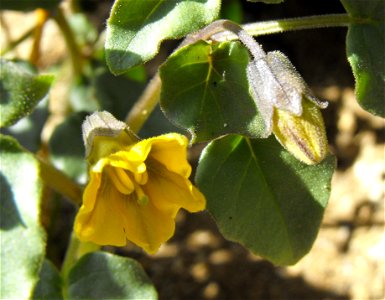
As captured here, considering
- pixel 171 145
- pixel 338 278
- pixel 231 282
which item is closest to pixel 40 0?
pixel 171 145

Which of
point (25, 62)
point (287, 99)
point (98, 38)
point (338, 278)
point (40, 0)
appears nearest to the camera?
point (287, 99)

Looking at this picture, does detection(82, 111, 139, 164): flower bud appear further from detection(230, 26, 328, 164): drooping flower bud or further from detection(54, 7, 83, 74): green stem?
detection(54, 7, 83, 74): green stem

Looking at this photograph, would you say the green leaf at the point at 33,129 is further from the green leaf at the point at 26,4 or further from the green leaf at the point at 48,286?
the green leaf at the point at 48,286

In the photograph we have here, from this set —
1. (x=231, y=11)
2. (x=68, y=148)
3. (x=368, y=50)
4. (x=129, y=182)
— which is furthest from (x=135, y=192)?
(x=231, y=11)

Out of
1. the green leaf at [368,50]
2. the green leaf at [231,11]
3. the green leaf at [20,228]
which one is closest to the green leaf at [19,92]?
the green leaf at [20,228]

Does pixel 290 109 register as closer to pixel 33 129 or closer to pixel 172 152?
pixel 172 152

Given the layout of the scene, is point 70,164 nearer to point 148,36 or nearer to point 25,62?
point 25,62
